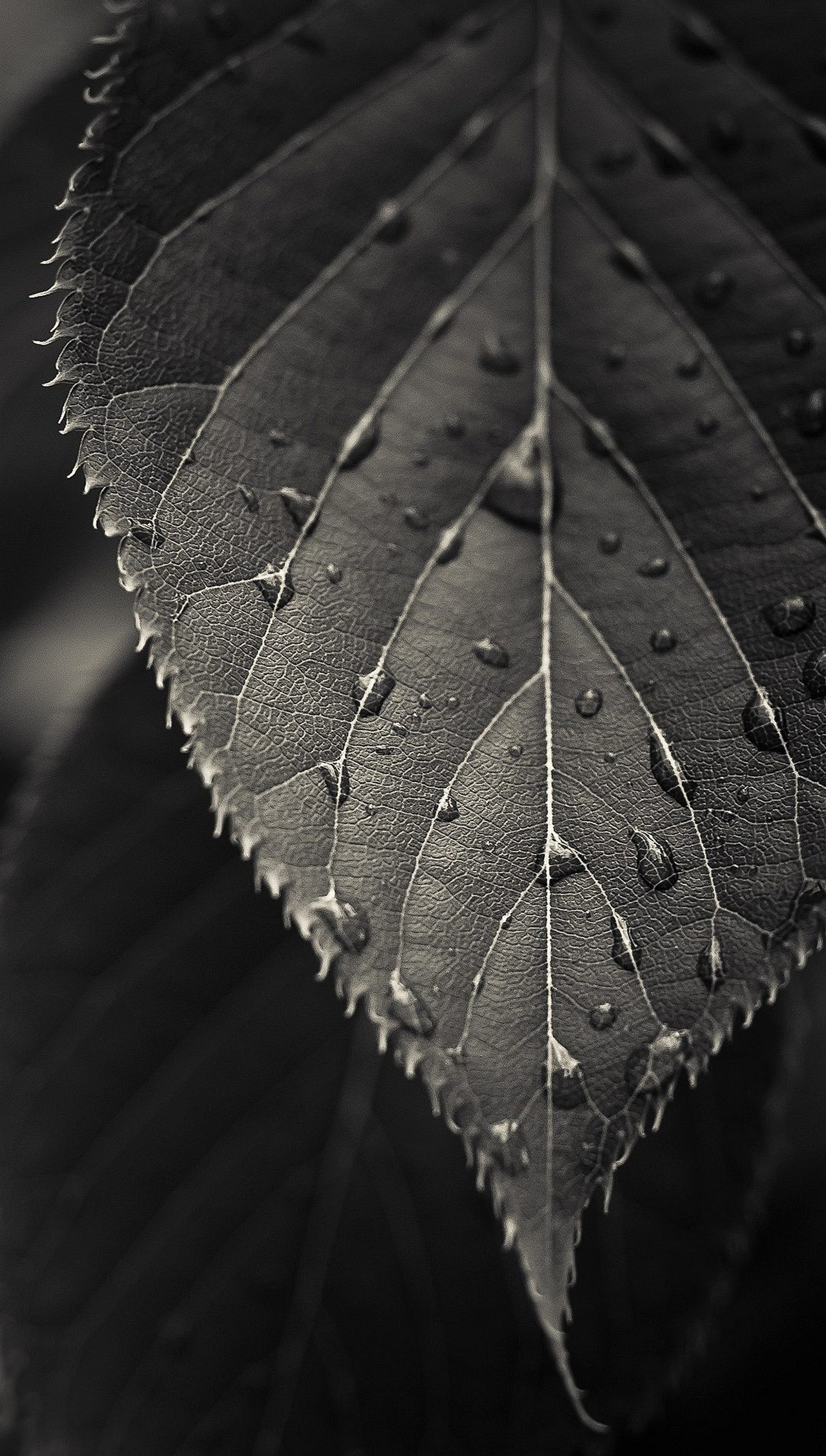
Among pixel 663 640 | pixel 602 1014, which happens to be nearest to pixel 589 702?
pixel 663 640

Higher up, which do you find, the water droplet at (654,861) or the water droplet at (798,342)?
the water droplet at (798,342)

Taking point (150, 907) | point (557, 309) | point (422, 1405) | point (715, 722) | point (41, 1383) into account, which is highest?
point (557, 309)

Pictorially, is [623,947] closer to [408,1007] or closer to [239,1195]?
[408,1007]

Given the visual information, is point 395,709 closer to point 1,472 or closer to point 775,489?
point 775,489

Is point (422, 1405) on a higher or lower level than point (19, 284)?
lower

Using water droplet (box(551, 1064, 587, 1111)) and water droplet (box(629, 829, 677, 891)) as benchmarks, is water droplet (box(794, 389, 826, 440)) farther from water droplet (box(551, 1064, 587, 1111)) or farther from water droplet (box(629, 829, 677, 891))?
water droplet (box(551, 1064, 587, 1111))

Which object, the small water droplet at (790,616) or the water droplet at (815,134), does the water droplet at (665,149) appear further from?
the small water droplet at (790,616)

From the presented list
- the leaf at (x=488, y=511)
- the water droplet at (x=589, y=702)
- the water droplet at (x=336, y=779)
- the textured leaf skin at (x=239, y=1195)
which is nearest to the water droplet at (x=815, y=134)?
the leaf at (x=488, y=511)

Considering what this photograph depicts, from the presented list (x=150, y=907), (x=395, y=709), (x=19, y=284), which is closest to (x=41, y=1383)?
(x=150, y=907)
